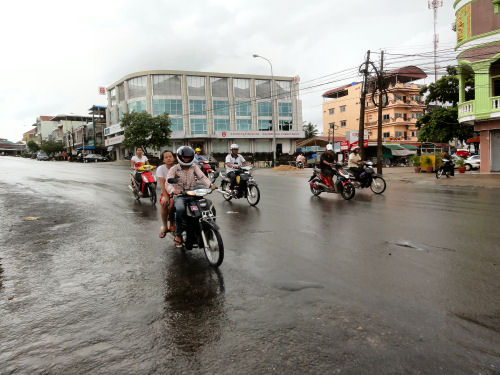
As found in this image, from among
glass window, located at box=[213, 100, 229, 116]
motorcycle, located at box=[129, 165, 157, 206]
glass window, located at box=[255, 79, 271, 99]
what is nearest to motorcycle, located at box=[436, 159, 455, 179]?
motorcycle, located at box=[129, 165, 157, 206]

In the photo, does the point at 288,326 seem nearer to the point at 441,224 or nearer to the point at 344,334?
the point at 344,334

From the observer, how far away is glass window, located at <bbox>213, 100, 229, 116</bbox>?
61.5m

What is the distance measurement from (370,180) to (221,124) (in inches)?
1994

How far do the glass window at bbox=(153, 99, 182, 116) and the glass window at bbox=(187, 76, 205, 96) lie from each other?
3156 mm

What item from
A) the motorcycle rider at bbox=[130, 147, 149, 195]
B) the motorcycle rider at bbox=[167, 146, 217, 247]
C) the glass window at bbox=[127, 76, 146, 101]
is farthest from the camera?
A: the glass window at bbox=[127, 76, 146, 101]

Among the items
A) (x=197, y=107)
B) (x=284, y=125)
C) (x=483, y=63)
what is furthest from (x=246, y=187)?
(x=284, y=125)

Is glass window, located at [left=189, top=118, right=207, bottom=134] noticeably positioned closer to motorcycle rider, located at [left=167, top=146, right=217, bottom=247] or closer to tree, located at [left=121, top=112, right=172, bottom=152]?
tree, located at [left=121, top=112, right=172, bottom=152]

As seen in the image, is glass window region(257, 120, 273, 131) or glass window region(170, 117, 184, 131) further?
glass window region(257, 120, 273, 131)

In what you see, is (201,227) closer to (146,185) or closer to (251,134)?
(146,185)

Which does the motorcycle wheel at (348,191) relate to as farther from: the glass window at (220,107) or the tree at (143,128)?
the glass window at (220,107)

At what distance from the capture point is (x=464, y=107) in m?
23.4

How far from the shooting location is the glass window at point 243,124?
207ft

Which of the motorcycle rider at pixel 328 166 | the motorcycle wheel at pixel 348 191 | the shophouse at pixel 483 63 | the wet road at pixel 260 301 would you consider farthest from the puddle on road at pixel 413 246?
the shophouse at pixel 483 63

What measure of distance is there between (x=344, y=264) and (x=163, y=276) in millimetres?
2315
